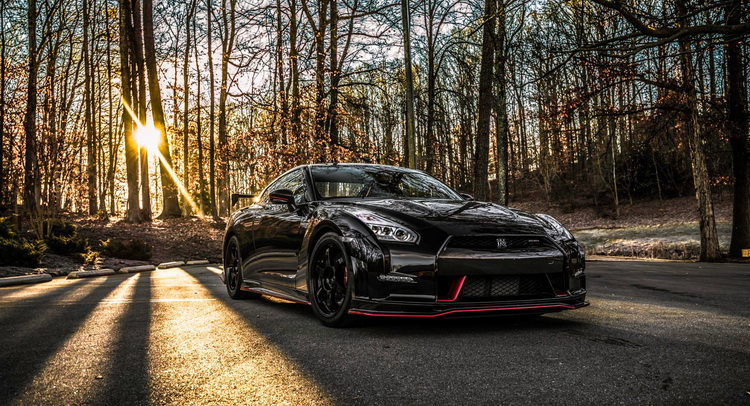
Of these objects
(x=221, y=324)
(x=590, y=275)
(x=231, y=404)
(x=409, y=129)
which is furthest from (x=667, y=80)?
(x=231, y=404)

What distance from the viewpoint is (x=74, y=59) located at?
114 feet

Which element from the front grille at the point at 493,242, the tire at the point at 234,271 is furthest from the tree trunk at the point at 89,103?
the front grille at the point at 493,242

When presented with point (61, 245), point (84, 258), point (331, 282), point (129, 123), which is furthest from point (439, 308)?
point (129, 123)

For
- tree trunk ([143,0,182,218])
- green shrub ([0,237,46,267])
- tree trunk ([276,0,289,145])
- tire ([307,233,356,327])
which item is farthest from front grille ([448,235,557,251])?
tree trunk ([143,0,182,218])

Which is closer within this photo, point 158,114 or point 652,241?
point 652,241

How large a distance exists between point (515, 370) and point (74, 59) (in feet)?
123

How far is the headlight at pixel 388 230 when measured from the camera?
4305 mm

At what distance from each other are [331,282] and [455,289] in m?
1.09

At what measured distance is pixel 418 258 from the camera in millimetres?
4203

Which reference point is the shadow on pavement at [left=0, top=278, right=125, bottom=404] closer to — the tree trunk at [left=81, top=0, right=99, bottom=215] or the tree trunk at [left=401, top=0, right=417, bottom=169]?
the tree trunk at [left=401, top=0, right=417, bottom=169]

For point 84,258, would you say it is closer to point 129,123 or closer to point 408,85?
point 408,85

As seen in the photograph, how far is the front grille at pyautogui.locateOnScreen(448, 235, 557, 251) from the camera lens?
14.0 ft

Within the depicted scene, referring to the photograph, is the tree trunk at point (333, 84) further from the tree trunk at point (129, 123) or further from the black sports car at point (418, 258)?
the black sports car at point (418, 258)

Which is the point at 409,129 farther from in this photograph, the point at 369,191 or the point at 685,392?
the point at 685,392
